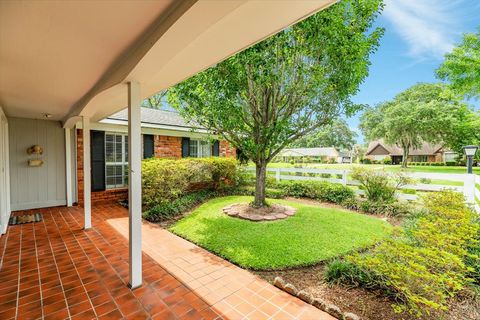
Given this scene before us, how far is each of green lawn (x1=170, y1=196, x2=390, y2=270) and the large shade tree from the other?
1497mm

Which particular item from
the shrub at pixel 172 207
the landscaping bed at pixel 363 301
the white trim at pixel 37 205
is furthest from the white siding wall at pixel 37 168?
the landscaping bed at pixel 363 301

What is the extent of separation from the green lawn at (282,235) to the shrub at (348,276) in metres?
0.47

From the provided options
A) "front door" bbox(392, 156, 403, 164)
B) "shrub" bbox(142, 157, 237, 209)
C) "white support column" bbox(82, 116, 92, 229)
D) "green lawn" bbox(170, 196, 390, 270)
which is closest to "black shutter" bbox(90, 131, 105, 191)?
"shrub" bbox(142, 157, 237, 209)

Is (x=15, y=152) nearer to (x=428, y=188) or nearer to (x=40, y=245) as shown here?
(x=40, y=245)

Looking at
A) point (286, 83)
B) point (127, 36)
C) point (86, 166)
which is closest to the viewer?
point (127, 36)

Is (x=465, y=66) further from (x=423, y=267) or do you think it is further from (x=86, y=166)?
(x=86, y=166)

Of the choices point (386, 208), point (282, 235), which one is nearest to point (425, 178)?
point (386, 208)

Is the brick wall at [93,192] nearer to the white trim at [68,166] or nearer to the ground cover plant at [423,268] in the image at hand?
the white trim at [68,166]

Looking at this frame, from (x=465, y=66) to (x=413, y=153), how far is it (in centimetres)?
3668

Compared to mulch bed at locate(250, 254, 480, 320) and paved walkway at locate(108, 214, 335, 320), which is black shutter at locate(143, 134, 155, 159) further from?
mulch bed at locate(250, 254, 480, 320)

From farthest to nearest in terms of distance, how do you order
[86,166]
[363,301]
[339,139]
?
1. [339,139]
2. [86,166]
3. [363,301]

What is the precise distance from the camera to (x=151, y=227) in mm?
5230

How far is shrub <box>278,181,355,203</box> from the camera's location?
7.52 metres

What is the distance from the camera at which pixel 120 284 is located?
2.89 meters
